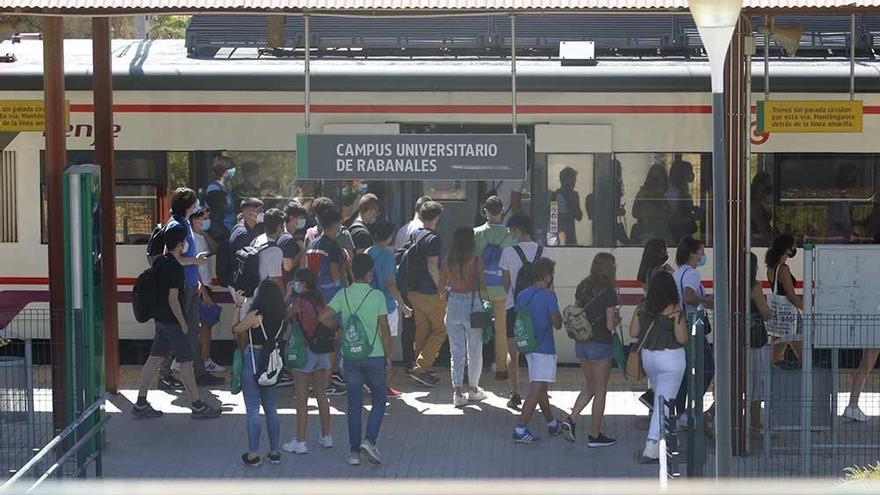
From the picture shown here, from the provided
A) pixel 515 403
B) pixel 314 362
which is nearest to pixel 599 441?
pixel 515 403

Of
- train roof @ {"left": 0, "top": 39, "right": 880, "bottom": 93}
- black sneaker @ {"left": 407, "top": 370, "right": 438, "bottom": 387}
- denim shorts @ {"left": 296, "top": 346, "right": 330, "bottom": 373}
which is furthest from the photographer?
train roof @ {"left": 0, "top": 39, "right": 880, "bottom": 93}

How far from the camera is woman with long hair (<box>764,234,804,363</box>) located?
10.8 metres

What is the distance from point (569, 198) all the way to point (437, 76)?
1543mm

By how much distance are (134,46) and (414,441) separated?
5413mm

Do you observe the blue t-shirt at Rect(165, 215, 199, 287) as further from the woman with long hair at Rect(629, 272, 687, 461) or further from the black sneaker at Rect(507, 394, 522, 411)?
the woman with long hair at Rect(629, 272, 687, 461)

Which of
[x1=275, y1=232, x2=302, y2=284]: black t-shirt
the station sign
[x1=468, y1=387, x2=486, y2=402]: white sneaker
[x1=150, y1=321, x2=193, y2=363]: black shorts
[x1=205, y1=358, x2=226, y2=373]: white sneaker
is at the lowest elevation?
[x1=468, y1=387, x2=486, y2=402]: white sneaker

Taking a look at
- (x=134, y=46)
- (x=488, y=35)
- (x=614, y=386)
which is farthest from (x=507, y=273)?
(x=134, y=46)

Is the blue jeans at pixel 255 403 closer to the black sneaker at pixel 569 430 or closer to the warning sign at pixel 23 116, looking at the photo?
the black sneaker at pixel 569 430

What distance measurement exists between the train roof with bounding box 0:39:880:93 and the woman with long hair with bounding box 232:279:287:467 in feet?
10.8

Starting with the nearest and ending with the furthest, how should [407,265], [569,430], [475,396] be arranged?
[569,430] < [475,396] < [407,265]

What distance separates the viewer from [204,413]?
1114 cm

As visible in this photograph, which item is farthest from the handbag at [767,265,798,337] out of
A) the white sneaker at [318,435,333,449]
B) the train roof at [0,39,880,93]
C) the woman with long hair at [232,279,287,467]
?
the woman with long hair at [232,279,287,467]

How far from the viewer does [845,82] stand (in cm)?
1252

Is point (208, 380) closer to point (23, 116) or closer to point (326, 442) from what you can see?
point (326, 442)
